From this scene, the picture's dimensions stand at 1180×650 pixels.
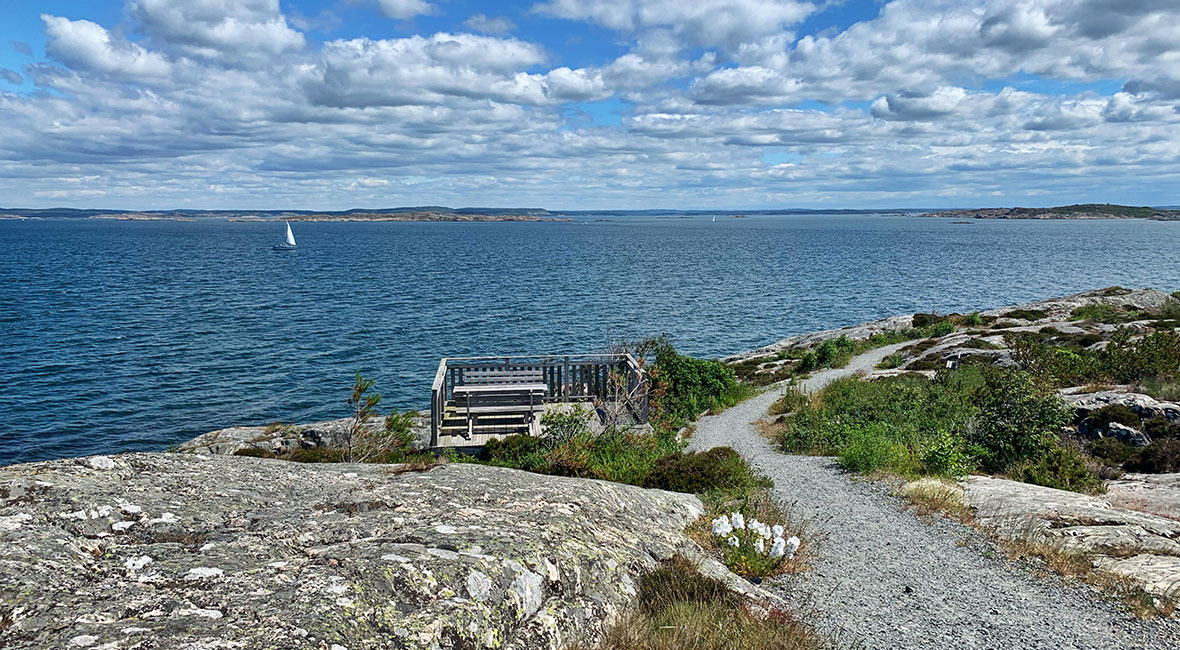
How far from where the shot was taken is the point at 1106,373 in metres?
17.7

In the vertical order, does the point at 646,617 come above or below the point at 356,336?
above

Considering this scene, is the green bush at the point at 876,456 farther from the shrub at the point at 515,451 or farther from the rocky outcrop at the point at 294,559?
the rocky outcrop at the point at 294,559

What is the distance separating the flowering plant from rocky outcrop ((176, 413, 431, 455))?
10.3 metres

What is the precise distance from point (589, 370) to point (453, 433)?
4429 mm

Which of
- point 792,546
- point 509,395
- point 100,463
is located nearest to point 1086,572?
point 792,546

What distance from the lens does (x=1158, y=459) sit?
37.6 ft

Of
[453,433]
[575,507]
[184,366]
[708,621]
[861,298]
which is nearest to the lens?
[708,621]

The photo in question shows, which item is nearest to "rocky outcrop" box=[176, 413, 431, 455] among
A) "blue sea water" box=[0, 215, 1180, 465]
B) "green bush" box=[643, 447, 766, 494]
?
"blue sea water" box=[0, 215, 1180, 465]

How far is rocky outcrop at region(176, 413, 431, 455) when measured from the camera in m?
16.6

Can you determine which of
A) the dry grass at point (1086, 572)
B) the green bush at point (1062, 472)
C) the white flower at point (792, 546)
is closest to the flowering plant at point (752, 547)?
the white flower at point (792, 546)

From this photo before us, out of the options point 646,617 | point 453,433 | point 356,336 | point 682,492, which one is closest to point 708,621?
point 646,617

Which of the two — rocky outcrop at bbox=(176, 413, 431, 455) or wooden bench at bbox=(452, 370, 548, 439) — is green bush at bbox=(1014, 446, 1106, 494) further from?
rocky outcrop at bbox=(176, 413, 431, 455)

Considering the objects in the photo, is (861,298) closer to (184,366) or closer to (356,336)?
(356,336)

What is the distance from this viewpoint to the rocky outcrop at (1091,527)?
6.98m
